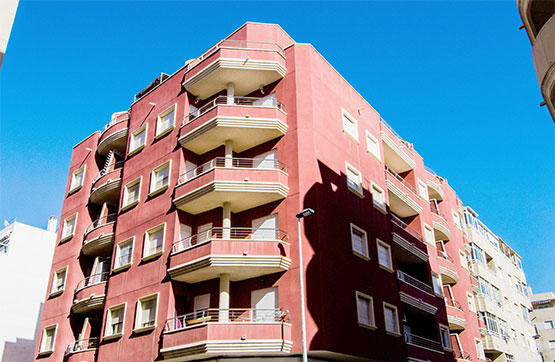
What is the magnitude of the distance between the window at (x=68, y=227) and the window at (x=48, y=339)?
625 cm

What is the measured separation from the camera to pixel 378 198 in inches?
1223

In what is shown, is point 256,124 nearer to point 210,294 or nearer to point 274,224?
point 274,224

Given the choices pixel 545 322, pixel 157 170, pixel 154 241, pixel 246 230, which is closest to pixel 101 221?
pixel 157 170

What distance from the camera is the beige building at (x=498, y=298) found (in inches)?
1813

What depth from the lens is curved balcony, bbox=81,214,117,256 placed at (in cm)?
3161

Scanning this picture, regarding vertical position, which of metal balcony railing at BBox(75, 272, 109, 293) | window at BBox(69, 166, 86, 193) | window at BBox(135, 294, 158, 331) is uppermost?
window at BBox(69, 166, 86, 193)

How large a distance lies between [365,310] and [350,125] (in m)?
11.3

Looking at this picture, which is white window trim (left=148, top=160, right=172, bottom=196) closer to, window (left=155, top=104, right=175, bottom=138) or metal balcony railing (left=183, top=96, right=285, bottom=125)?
window (left=155, top=104, right=175, bottom=138)

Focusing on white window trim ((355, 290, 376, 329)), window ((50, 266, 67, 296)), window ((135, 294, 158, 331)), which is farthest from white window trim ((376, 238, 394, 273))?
window ((50, 266, 67, 296))

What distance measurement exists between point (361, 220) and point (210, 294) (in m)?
9.13

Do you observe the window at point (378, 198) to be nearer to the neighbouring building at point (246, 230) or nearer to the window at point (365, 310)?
the neighbouring building at point (246, 230)

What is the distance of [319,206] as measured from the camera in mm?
24781

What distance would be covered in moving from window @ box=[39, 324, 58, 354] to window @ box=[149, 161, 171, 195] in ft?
37.2

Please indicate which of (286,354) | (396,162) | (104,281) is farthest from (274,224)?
(396,162)
